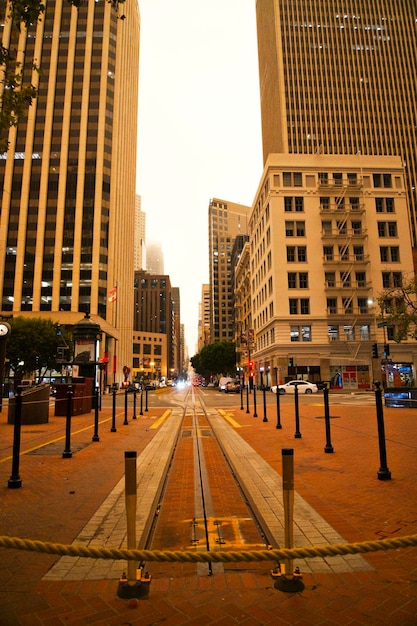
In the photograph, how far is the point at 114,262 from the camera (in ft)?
237

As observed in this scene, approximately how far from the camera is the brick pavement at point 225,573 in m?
2.70

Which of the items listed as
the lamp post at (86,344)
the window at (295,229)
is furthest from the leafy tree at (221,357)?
the lamp post at (86,344)

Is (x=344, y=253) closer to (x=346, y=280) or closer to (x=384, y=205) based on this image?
(x=346, y=280)

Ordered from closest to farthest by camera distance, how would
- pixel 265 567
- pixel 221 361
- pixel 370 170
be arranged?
pixel 265 567 → pixel 370 170 → pixel 221 361

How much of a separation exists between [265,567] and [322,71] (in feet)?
442

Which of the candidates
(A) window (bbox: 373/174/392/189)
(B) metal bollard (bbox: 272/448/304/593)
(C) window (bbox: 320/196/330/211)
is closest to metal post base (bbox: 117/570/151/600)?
(B) metal bollard (bbox: 272/448/304/593)

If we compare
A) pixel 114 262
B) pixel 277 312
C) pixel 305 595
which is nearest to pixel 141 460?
pixel 305 595

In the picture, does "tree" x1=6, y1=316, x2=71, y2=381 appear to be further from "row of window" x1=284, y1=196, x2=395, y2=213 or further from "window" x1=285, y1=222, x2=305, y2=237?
"row of window" x1=284, y1=196, x2=395, y2=213

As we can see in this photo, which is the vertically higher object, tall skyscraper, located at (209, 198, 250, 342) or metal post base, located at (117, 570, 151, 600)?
tall skyscraper, located at (209, 198, 250, 342)

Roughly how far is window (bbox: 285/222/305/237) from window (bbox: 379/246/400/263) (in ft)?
37.3

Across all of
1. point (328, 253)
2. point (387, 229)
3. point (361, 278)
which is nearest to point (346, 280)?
point (361, 278)

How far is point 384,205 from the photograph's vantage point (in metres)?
55.1

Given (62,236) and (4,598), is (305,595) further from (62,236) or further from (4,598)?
(62,236)

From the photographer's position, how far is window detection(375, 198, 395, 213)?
5503cm
